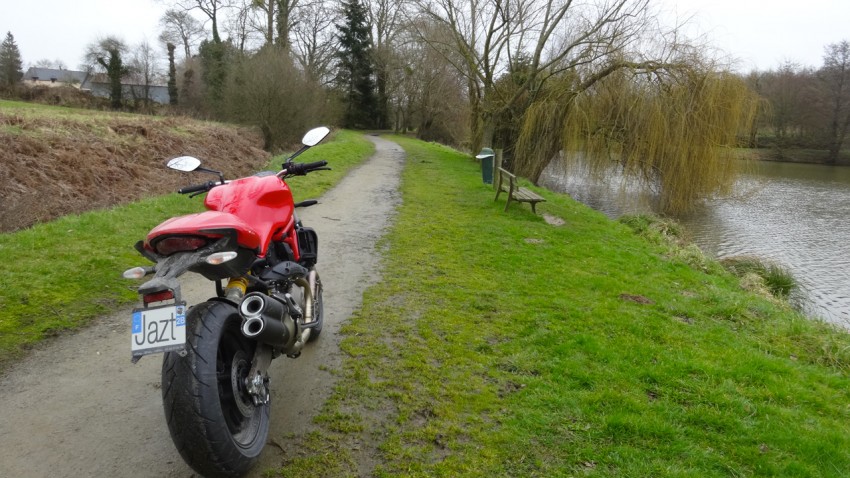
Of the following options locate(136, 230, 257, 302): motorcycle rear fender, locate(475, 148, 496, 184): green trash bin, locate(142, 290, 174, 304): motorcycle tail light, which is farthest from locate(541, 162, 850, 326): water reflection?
locate(142, 290, 174, 304): motorcycle tail light

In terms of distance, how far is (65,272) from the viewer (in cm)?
509

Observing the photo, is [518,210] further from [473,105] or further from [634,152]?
[473,105]

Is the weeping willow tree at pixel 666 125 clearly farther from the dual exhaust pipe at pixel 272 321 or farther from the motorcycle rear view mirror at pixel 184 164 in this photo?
the dual exhaust pipe at pixel 272 321

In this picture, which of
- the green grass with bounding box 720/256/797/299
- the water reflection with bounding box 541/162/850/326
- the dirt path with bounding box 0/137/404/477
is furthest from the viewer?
the water reflection with bounding box 541/162/850/326

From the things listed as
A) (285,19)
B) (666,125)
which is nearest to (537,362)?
(666,125)

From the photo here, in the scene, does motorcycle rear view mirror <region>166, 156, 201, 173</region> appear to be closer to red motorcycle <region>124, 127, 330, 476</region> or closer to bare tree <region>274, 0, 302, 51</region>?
red motorcycle <region>124, 127, 330, 476</region>

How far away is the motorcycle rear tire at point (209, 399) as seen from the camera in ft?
6.79

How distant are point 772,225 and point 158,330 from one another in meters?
17.3

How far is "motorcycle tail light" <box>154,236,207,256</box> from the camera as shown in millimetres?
2334

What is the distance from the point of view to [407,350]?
4.13m

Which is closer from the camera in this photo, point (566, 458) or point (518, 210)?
point (566, 458)

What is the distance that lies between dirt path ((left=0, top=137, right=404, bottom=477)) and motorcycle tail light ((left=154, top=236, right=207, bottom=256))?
3.75ft

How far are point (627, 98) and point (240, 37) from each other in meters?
27.6

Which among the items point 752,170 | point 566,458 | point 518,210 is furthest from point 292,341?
point 752,170
